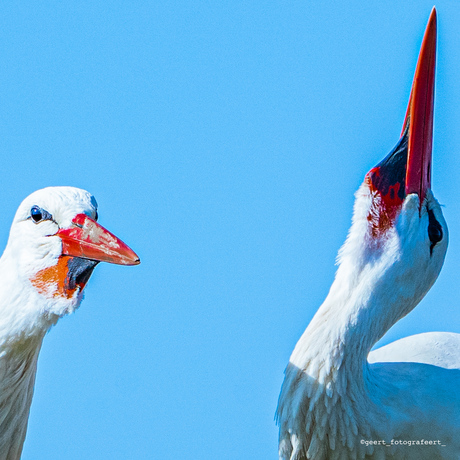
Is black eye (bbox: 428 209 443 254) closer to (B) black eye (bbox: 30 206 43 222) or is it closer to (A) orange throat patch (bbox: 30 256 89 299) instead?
(A) orange throat patch (bbox: 30 256 89 299)

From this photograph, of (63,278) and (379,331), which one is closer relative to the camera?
(63,278)

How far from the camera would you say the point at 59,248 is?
4789mm

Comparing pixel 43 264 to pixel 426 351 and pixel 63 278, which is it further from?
pixel 426 351

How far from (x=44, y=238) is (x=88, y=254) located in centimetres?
25

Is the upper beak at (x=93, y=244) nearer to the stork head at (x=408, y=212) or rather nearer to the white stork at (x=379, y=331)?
the white stork at (x=379, y=331)

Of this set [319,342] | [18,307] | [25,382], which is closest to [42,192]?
[18,307]

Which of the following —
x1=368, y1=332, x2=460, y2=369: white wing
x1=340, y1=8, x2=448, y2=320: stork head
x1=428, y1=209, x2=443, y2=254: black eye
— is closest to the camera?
x1=340, y1=8, x2=448, y2=320: stork head

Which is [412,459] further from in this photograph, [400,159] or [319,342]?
[400,159]

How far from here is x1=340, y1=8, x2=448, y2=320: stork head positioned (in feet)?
16.6

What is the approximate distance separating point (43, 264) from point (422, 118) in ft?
6.90

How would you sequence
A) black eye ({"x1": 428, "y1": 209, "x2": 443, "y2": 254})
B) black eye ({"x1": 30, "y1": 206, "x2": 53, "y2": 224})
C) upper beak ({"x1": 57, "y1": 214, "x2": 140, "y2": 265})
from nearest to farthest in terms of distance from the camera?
upper beak ({"x1": 57, "y1": 214, "x2": 140, "y2": 265}) < black eye ({"x1": 30, "y1": 206, "x2": 53, "y2": 224}) < black eye ({"x1": 428, "y1": 209, "x2": 443, "y2": 254})

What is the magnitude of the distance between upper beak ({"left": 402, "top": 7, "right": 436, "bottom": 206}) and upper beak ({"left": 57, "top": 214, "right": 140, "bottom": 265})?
5.06ft

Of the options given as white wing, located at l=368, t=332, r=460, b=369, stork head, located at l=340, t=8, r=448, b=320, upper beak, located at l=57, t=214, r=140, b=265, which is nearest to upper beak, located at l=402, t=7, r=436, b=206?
stork head, located at l=340, t=8, r=448, b=320

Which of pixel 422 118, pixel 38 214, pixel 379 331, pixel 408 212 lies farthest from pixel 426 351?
pixel 38 214
